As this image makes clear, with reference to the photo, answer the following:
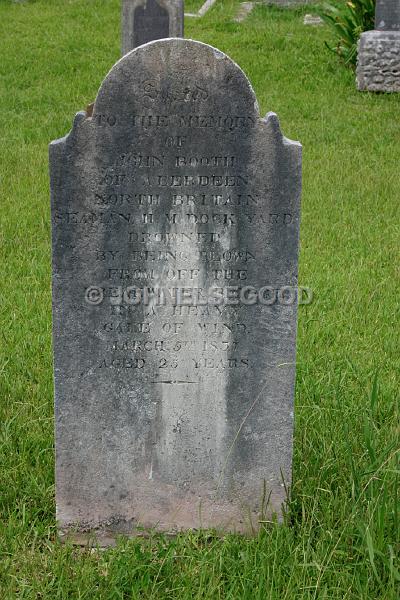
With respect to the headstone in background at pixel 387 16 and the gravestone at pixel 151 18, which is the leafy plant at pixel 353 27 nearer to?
the headstone in background at pixel 387 16

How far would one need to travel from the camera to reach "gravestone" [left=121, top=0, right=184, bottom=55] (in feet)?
29.1

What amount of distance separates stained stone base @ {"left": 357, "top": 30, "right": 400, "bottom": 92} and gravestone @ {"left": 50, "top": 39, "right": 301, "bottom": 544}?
849 centimetres

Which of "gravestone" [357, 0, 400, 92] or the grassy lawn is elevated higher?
"gravestone" [357, 0, 400, 92]

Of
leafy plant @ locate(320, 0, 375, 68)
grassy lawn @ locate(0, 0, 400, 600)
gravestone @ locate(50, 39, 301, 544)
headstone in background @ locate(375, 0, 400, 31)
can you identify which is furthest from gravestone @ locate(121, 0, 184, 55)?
gravestone @ locate(50, 39, 301, 544)

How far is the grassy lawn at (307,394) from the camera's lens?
9.96 ft

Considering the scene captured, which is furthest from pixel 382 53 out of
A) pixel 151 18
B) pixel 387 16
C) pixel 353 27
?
pixel 151 18

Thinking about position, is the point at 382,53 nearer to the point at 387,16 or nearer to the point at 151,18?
the point at 387,16

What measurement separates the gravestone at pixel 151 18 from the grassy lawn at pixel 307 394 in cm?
123

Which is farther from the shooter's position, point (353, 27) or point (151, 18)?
point (353, 27)

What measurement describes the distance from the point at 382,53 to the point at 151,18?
335cm

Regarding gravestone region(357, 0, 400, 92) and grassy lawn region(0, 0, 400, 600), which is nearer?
grassy lawn region(0, 0, 400, 600)

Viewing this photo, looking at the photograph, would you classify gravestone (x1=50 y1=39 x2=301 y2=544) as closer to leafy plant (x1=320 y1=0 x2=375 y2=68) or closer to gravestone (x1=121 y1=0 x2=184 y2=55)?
gravestone (x1=121 y1=0 x2=184 y2=55)

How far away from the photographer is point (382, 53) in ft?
36.1

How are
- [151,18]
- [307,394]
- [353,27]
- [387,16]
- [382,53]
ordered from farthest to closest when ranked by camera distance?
1. [353,27]
2. [387,16]
3. [382,53]
4. [151,18]
5. [307,394]
